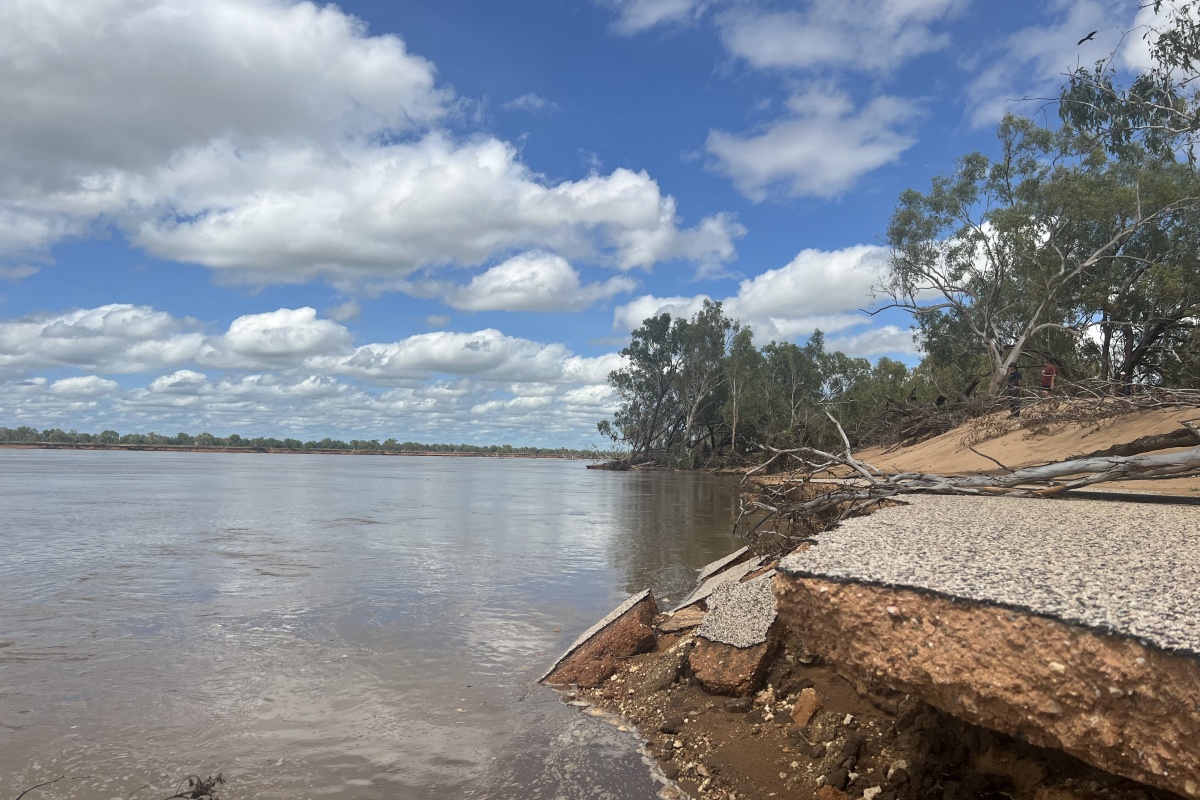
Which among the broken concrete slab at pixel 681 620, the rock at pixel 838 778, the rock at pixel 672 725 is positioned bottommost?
the rock at pixel 672 725

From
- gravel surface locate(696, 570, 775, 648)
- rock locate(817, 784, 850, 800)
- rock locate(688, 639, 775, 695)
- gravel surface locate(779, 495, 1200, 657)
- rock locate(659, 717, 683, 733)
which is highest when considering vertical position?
gravel surface locate(779, 495, 1200, 657)

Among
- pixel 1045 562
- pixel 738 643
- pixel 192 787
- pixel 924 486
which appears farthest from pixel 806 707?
pixel 924 486

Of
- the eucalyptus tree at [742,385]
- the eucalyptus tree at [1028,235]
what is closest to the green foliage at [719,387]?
the eucalyptus tree at [742,385]

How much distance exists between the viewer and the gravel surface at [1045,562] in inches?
97.4

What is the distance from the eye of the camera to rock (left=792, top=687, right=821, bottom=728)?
430 cm

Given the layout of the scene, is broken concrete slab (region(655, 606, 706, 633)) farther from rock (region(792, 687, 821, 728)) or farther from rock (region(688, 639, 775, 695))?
rock (region(792, 687, 821, 728))

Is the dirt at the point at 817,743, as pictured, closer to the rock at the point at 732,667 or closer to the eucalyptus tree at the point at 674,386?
the rock at the point at 732,667

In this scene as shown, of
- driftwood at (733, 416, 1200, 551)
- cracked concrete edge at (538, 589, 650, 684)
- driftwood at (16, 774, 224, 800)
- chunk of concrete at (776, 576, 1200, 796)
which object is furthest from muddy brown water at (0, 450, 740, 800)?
driftwood at (733, 416, 1200, 551)

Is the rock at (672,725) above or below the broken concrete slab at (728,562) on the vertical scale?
below

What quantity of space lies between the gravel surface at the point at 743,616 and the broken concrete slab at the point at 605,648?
671 millimetres

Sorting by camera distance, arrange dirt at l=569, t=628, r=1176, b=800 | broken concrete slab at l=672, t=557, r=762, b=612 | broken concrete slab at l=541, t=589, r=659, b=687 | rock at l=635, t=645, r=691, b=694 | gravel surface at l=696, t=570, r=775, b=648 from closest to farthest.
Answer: dirt at l=569, t=628, r=1176, b=800, gravel surface at l=696, t=570, r=775, b=648, rock at l=635, t=645, r=691, b=694, broken concrete slab at l=541, t=589, r=659, b=687, broken concrete slab at l=672, t=557, r=762, b=612

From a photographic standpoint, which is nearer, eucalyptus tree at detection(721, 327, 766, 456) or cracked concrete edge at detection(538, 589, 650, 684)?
cracked concrete edge at detection(538, 589, 650, 684)

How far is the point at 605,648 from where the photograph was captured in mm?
5918

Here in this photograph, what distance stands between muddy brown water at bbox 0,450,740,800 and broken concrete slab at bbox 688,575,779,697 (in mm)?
782
